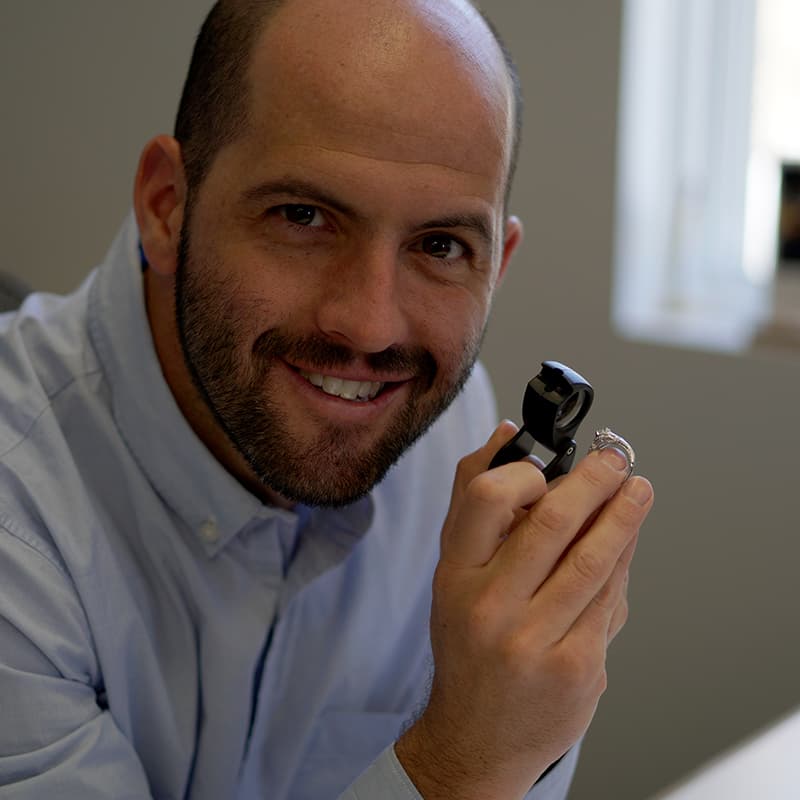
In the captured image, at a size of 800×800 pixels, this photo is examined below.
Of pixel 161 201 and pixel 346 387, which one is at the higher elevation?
pixel 161 201

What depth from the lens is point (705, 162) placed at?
2359 millimetres

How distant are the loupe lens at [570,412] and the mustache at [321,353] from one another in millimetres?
188

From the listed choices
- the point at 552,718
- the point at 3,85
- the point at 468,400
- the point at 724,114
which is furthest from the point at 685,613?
the point at 3,85

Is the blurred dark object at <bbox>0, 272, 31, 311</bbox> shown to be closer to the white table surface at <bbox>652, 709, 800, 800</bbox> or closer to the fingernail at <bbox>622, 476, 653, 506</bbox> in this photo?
the fingernail at <bbox>622, 476, 653, 506</bbox>

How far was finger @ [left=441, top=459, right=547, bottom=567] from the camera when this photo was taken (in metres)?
0.95

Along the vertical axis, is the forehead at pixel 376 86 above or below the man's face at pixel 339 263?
above

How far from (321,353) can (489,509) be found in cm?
25

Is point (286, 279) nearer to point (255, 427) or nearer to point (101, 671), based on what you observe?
point (255, 427)

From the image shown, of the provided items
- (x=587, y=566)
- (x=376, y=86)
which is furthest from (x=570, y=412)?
(x=376, y=86)

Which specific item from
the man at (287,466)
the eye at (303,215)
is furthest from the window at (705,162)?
the eye at (303,215)

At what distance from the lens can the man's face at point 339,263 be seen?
1.06 m

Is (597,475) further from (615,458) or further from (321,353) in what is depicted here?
(321,353)

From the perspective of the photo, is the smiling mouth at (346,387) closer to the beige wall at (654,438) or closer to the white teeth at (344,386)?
the white teeth at (344,386)

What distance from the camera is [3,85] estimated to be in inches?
100
